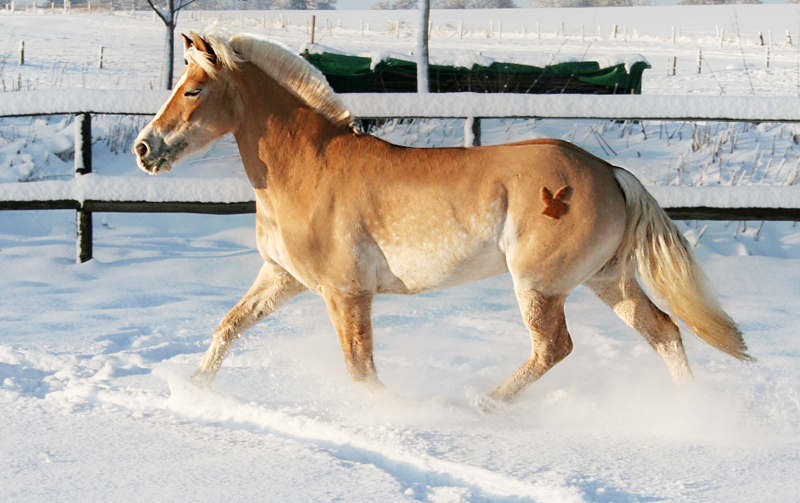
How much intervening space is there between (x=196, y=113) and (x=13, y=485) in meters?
1.42

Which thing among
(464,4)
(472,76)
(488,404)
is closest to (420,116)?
(488,404)

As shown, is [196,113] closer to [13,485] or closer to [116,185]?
[13,485]

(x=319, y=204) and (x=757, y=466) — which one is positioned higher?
(x=319, y=204)

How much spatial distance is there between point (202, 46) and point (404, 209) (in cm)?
93

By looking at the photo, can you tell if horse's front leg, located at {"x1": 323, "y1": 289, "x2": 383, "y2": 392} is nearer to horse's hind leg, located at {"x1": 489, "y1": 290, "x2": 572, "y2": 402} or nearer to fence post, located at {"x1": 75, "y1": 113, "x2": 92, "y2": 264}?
horse's hind leg, located at {"x1": 489, "y1": 290, "x2": 572, "y2": 402}

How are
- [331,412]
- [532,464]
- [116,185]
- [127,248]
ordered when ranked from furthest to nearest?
[127,248] → [116,185] → [331,412] → [532,464]

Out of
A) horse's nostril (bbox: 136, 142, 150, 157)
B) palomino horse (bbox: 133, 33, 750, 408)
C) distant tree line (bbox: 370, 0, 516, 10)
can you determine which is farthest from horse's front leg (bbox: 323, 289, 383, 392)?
distant tree line (bbox: 370, 0, 516, 10)

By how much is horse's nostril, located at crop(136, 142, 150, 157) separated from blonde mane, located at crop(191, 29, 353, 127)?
0.36 metres

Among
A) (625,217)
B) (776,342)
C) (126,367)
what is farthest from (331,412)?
(776,342)

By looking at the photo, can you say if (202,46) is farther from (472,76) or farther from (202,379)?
(472,76)

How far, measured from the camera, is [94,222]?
682cm

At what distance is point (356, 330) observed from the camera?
3104 mm

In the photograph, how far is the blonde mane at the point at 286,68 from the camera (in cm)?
312

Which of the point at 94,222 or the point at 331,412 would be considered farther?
the point at 94,222
